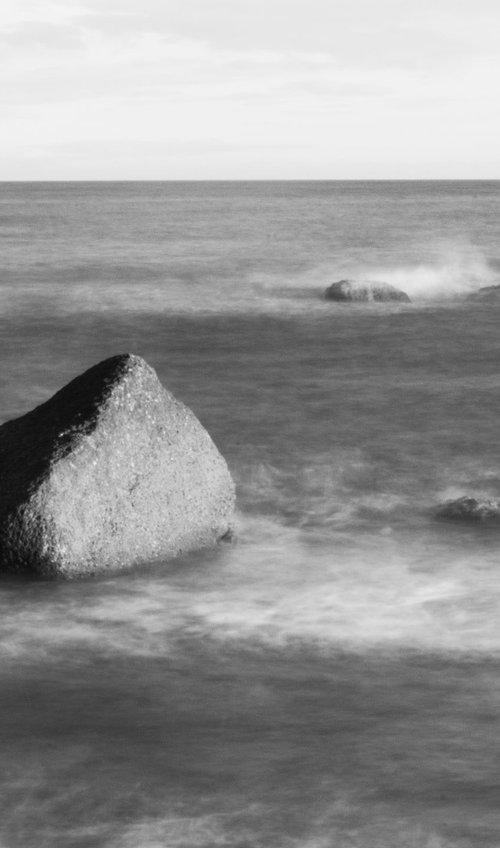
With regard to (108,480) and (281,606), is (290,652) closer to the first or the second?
(281,606)

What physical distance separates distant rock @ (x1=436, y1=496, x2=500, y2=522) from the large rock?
268 cm

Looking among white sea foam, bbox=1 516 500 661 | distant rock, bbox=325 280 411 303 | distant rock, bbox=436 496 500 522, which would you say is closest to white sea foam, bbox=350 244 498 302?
distant rock, bbox=325 280 411 303

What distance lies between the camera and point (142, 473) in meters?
11.9

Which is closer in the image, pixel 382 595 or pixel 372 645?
pixel 372 645

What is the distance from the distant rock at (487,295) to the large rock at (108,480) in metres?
23.6

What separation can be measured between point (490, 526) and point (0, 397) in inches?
416

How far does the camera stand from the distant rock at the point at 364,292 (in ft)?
112

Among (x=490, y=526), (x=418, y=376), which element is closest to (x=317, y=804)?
(x=490, y=526)

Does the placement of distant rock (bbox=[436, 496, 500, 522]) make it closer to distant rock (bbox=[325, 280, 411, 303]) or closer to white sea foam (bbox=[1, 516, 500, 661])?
white sea foam (bbox=[1, 516, 500, 661])

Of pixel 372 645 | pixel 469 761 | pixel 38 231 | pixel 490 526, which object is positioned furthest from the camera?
pixel 38 231

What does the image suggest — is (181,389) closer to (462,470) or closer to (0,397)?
(0,397)

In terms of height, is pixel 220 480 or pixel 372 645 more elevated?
pixel 220 480

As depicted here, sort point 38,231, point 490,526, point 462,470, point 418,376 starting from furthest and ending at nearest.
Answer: point 38,231, point 418,376, point 462,470, point 490,526

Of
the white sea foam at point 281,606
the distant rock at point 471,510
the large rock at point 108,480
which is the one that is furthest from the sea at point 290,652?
the large rock at point 108,480
